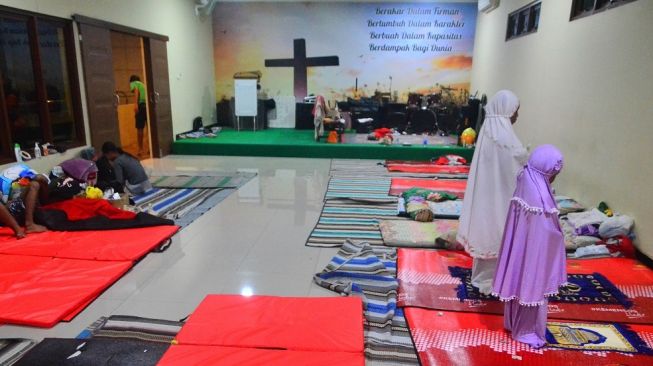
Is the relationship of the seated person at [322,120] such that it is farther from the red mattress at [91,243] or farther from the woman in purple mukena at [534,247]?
the woman in purple mukena at [534,247]

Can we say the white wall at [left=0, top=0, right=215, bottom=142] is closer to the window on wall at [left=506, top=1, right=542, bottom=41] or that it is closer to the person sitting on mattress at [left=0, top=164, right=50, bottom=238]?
the person sitting on mattress at [left=0, top=164, right=50, bottom=238]

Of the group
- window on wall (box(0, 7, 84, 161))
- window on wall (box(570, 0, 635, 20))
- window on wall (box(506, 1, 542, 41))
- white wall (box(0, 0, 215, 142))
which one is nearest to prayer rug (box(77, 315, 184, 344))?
window on wall (box(0, 7, 84, 161))

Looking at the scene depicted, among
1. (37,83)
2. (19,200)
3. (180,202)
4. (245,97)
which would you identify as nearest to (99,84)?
(37,83)

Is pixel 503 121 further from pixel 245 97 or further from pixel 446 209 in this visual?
pixel 245 97

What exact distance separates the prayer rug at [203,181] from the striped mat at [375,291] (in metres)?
2.81

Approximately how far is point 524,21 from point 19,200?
6966mm

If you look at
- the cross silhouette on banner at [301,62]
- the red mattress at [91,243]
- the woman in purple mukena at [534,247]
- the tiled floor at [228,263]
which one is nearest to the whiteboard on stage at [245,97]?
the cross silhouette on banner at [301,62]

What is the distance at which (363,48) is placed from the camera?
10070 mm

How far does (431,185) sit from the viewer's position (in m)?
5.82

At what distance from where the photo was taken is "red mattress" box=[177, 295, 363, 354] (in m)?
2.29

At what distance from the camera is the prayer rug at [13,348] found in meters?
2.23

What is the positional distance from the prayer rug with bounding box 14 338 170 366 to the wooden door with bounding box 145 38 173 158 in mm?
5933

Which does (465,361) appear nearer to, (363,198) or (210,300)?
(210,300)

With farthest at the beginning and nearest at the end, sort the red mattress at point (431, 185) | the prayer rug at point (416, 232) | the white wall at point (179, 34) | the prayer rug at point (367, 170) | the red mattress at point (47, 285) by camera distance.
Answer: the prayer rug at point (367, 170) → the white wall at point (179, 34) → the red mattress at point (431, 185) → the prayer rug at point (416, 232) → the red mattress at point (47, 285)
